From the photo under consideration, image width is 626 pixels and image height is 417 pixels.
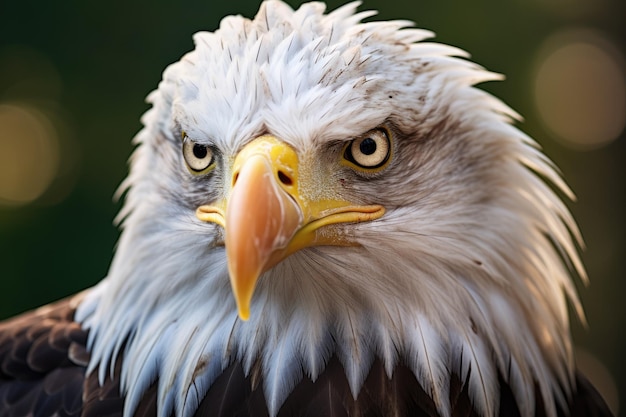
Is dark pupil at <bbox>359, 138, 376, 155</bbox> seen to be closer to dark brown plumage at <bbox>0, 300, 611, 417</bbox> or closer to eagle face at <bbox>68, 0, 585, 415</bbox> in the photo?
eagle face at <bbox>68, 0, 585, 415</bbox>

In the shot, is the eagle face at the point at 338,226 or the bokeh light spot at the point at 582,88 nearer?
the eagle face at the point at 338,226

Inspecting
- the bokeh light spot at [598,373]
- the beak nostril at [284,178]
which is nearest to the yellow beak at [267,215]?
the beak nostril at [284,178]

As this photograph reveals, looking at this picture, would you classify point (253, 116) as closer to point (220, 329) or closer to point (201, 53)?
point (201, 53)

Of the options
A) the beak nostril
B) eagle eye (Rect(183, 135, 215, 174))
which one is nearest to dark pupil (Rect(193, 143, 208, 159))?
eagle eye (Rect(183, 135, 215, 174))

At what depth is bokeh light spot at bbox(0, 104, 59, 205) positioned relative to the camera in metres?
2.94

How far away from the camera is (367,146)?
A: 3.57ft

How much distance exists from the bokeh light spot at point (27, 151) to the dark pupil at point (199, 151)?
1.96 metres

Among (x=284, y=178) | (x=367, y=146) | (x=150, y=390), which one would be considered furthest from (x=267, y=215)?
(x=150, y=390)

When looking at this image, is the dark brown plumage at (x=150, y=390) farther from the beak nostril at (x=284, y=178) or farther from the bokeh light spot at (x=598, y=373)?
the bokeh light spot at (x=598, y=373)

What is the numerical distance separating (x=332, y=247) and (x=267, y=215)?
6.6 inches

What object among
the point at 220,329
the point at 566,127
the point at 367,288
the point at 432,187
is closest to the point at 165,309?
the point at 220,329

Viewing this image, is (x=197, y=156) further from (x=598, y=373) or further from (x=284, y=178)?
(x=598, y=373)

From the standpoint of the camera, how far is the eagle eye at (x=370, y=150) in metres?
1.08

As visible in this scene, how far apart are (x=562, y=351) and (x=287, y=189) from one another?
590mm
